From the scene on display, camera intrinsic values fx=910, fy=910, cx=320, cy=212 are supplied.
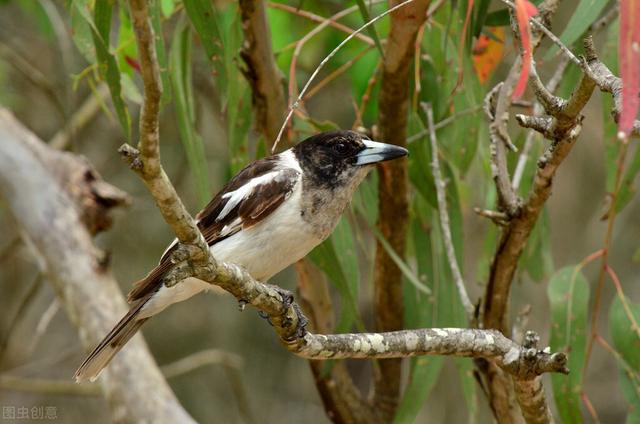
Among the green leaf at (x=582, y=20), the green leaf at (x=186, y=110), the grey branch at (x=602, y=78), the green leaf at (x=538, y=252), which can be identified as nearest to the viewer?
the grey branch at (x=602, y=78)

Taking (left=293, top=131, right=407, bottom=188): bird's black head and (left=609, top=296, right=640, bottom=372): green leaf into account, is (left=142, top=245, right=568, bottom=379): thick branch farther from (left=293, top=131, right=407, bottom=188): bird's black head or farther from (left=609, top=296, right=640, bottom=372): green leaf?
(left=609, top=296, right=640, bottom=372): green leaf

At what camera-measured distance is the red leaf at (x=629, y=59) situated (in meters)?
0.96

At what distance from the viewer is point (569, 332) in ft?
9.24

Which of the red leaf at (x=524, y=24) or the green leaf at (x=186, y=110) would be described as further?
the green leaf at (x=186, y=110)

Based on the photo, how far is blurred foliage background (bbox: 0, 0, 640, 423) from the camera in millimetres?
2838

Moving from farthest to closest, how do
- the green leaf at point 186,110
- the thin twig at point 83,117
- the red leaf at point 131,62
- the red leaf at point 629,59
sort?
the thin twig at point 83,117 < the red leaf at point 131,62 < the green leaf at point 186,110 < the red leaf at point 629,59

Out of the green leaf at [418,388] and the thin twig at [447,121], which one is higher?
the thin twig at [447,121]

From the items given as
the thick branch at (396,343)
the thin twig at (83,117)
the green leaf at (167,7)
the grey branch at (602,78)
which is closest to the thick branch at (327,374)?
the green leaf at (167,7)

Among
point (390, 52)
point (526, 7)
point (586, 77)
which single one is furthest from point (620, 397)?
point (526, 7)

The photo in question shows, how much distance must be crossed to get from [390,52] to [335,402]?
4.27 ft

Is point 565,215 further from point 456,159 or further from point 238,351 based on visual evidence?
point 456,159

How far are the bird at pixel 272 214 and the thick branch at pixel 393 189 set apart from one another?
0.51 ft

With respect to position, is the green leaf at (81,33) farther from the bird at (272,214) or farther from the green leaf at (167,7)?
the bird at (272,214)

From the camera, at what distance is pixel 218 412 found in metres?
6.11
